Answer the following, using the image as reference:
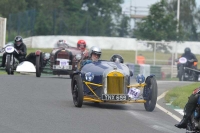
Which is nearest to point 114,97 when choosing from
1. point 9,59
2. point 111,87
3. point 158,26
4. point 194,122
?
point 111,87

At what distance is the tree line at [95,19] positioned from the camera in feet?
154

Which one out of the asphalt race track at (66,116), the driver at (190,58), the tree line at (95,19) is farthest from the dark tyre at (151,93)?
the tree line at (95,19)

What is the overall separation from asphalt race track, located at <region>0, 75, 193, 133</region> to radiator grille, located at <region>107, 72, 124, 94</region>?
428mm

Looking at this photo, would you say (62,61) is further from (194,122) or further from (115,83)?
(194,122)

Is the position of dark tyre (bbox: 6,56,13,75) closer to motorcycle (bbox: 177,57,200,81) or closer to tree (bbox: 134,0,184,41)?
motorcycle (bbox: 177,57,200,81)

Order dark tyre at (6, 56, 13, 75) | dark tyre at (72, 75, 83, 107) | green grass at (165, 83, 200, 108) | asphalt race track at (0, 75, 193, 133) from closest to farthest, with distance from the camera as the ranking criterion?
asphalt race track at (0, 75, 193, 133)
dark tyre at (72, 75, 83, 107)
green grass at (165, 83, 200, 108)
dark tyre at (6, 56, 13, 75)

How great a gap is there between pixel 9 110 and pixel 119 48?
4189 centimetres

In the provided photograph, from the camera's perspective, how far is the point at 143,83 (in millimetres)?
15680

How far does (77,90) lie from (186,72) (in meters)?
19.5

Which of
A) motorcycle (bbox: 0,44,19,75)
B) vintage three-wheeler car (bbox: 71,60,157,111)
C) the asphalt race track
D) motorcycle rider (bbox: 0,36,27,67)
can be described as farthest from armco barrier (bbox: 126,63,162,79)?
vintage three-wheeler car (bbox: 71,60,157,111)

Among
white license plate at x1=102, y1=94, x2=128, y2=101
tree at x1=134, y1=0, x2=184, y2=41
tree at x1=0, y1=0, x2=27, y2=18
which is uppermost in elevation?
tree at x1=0, y1=0, x2=27, y2=18

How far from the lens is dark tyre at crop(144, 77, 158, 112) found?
1524 cm

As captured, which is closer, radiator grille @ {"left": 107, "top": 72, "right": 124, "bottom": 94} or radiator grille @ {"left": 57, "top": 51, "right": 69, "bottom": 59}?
radiator grille @ {"left": 107, "top": 72, "right": 124, "bottom": 94}

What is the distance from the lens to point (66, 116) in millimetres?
13562
